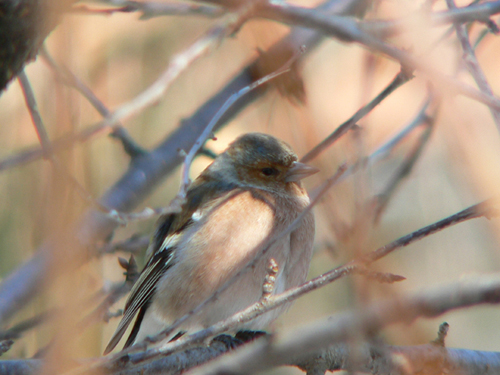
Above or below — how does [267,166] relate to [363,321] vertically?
above

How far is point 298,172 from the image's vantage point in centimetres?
416

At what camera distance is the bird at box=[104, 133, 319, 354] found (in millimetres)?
3387

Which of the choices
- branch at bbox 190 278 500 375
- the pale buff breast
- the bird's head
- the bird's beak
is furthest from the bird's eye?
branch at bbox 190 278 500 375

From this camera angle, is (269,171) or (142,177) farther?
(269,171)

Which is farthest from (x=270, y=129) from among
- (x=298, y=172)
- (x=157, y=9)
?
(x=298, y=172)

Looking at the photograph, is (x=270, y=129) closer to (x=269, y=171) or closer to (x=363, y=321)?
(x=269, y=171)

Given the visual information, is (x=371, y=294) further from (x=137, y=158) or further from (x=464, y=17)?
(x=137, y=158)

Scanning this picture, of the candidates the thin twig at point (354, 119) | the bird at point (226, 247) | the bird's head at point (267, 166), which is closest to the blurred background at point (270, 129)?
the thin twig at point (354, 119)

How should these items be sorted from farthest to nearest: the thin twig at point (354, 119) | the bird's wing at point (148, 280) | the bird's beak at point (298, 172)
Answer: the bird's beak at point (298, 172) → the bird's wing at point (148, 280) → the thin twig at point (354, 119)

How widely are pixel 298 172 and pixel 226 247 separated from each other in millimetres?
1071

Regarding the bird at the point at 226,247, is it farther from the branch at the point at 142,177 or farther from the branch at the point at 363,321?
the branch at the point at 363,321

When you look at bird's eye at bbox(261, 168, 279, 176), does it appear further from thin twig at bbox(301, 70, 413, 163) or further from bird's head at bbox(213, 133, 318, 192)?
thin twig at bbox(301, 70, 413, 163)

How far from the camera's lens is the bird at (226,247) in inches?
133

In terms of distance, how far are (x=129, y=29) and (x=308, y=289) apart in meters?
5.69
